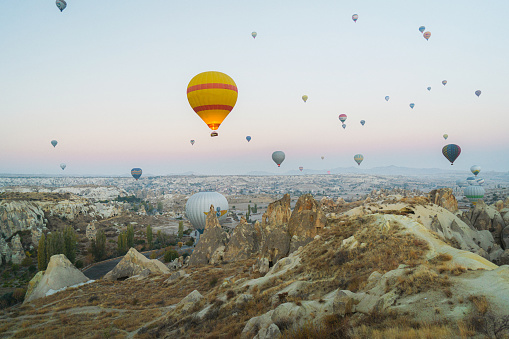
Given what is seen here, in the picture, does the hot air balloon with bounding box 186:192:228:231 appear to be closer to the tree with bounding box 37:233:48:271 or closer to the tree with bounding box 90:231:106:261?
the tree with bounding box 90:231:106:261

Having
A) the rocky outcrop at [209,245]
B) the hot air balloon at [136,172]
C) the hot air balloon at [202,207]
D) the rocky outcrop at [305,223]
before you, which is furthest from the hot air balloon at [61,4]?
the hot air balloon at [136,172]

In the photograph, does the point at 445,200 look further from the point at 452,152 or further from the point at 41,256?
the point at 41,256

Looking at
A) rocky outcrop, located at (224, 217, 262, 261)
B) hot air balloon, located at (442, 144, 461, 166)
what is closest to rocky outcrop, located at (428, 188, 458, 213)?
hot air balloon, located at (442, 144, 461, 166)

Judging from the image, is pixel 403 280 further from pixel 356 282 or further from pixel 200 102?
pixel 200 102

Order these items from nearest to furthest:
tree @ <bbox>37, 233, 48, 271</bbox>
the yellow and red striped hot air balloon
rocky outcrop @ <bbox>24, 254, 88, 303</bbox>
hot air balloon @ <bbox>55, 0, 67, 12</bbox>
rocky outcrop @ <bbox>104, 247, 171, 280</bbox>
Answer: rocky outcrop @ <bbox>24, 254, 88, 303</bbox> < the yellow and red striped hot air balloon < rocky outcrop @ <bbox>104, 247, 171, 280</bbox> < tree @ <bbox>37, 233, 48, 271</bbox> < hot air balloon @ <bbox>55, 0, 67, 12</bbox>

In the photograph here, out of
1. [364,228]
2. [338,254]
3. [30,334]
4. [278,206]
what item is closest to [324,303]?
[338,254]

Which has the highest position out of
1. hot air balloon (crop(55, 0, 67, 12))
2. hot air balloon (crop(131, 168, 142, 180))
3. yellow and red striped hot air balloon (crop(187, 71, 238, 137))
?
hot air balloon (crop(55, 0, 67, 12))
